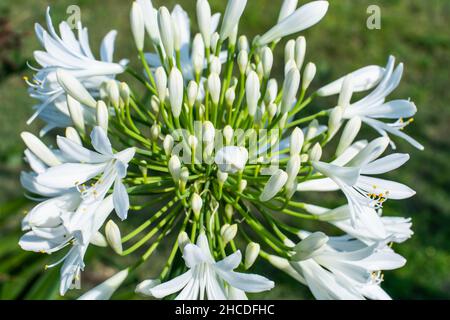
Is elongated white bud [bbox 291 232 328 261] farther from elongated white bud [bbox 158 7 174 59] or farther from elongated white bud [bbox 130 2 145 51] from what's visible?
elongated white bud [bbox 130 2 145 51]

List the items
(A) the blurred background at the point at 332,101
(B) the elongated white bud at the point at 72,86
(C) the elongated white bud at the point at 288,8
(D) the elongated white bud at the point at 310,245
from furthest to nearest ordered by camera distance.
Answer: (A) the blurred background at the point at 332,101 → (C) the elongated white bud at the point at 288,8 → (B) the elongated white bud at the point at 72,86 → (D) the elongated white bud at the point at 310,245

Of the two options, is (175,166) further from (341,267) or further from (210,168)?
(341,267)

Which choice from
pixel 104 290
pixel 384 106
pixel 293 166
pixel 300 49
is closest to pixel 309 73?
pixel 300 49

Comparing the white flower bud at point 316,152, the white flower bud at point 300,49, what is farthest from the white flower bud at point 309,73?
the white flower bud at point 316,152

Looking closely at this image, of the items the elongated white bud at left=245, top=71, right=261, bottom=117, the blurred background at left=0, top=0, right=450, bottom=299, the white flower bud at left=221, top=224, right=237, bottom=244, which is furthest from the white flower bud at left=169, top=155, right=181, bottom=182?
the blurred background at left=0, top=0, right=450, bottom=299

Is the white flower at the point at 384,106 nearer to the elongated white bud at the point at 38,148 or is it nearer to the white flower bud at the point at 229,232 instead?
the white flower bud at the point at 229,232

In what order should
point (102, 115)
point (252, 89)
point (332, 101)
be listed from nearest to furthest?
point (102, 115), point (252, 89), point (332, 101)

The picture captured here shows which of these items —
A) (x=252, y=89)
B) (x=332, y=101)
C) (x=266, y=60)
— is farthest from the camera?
(x=332, y=101)
